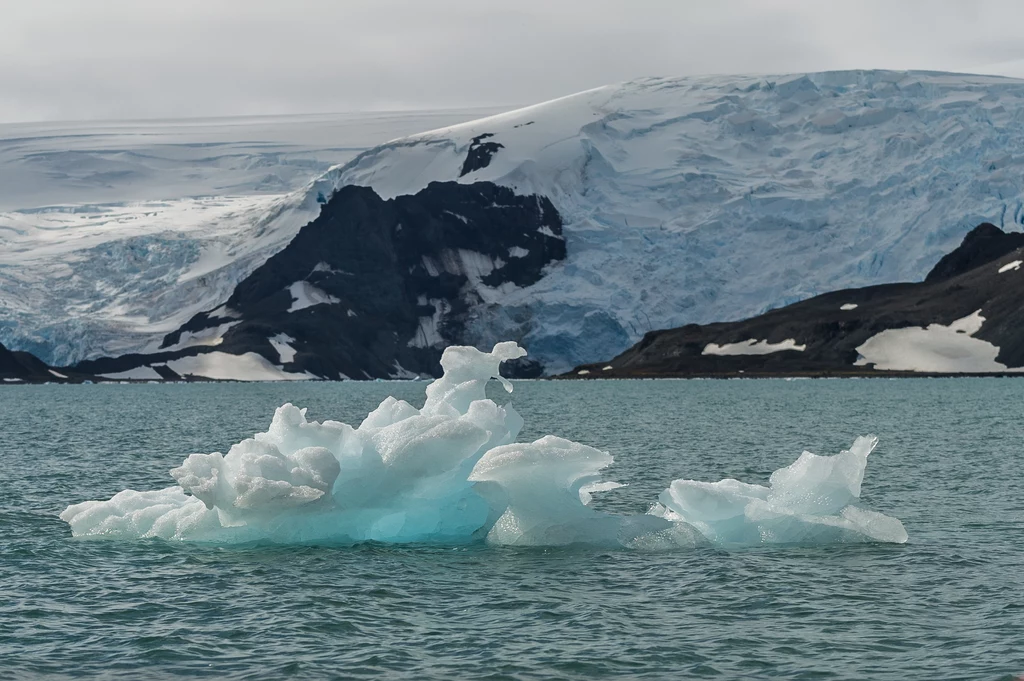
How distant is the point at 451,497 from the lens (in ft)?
118

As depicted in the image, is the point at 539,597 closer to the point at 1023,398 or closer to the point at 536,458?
the point at 536,458

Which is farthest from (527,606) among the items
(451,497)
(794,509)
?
(794,509)

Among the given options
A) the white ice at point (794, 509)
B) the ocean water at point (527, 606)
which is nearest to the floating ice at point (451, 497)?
the white ice at point (794, 509)

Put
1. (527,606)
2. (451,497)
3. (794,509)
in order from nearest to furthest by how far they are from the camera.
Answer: (527,606) → (794,509) → (451,497)

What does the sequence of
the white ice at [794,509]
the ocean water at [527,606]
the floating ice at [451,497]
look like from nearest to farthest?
the ocean water at [527,606] → the floating ice at [451,497] → the white ice at [794,509]

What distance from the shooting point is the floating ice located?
108 feet

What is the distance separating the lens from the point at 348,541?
35625 mm

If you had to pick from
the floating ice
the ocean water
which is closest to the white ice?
the floating ice

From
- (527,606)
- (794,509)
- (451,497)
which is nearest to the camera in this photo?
(527,606)

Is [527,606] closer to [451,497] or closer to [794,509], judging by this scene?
[451,497]

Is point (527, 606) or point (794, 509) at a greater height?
point (794, 509)

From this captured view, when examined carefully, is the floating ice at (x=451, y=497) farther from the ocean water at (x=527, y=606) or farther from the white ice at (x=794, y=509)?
Result: the ocean water at (x=527, y=606)

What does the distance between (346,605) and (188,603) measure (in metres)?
3.33

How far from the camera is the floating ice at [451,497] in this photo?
32.9 m
